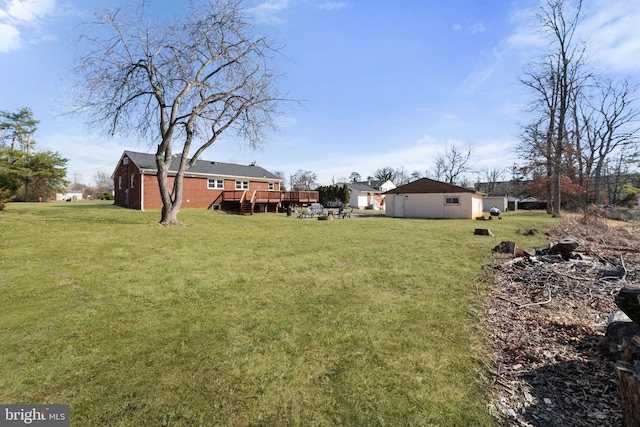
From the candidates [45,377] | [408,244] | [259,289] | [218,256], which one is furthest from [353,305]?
[408,244]

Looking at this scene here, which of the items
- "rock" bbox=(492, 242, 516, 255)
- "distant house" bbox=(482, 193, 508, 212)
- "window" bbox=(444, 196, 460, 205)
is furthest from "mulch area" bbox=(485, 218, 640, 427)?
"distant house" bbox=(482, 193, 508, 212)

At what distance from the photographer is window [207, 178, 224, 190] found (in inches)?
992

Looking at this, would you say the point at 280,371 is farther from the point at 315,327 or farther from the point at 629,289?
the point at 629,289

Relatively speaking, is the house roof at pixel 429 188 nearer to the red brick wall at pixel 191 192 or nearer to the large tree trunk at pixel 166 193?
the red brick wall at pixel 191 192

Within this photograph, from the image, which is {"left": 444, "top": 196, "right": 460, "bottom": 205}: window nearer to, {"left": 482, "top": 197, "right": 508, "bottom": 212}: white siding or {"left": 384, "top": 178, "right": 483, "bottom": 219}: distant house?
{"left": 384, "top": 178, "right": 483, "bottom": 219}: distant house

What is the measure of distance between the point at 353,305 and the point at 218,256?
16.4 ft

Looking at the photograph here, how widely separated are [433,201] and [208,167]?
2121cm

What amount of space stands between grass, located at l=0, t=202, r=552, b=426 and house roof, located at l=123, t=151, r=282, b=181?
54.2 ft

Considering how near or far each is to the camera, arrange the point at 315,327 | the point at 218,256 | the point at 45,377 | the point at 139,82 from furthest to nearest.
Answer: the point at 139,82
the point at 218,256
the point at 315,327
the point at 45,377

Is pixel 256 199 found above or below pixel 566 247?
above

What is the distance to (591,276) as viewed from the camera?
6.00 meters

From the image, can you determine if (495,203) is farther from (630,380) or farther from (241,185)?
(630,380)

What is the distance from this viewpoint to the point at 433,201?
2614 centimetres

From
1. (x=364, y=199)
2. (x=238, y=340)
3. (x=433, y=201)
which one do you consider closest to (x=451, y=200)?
(x=433, y=201)
